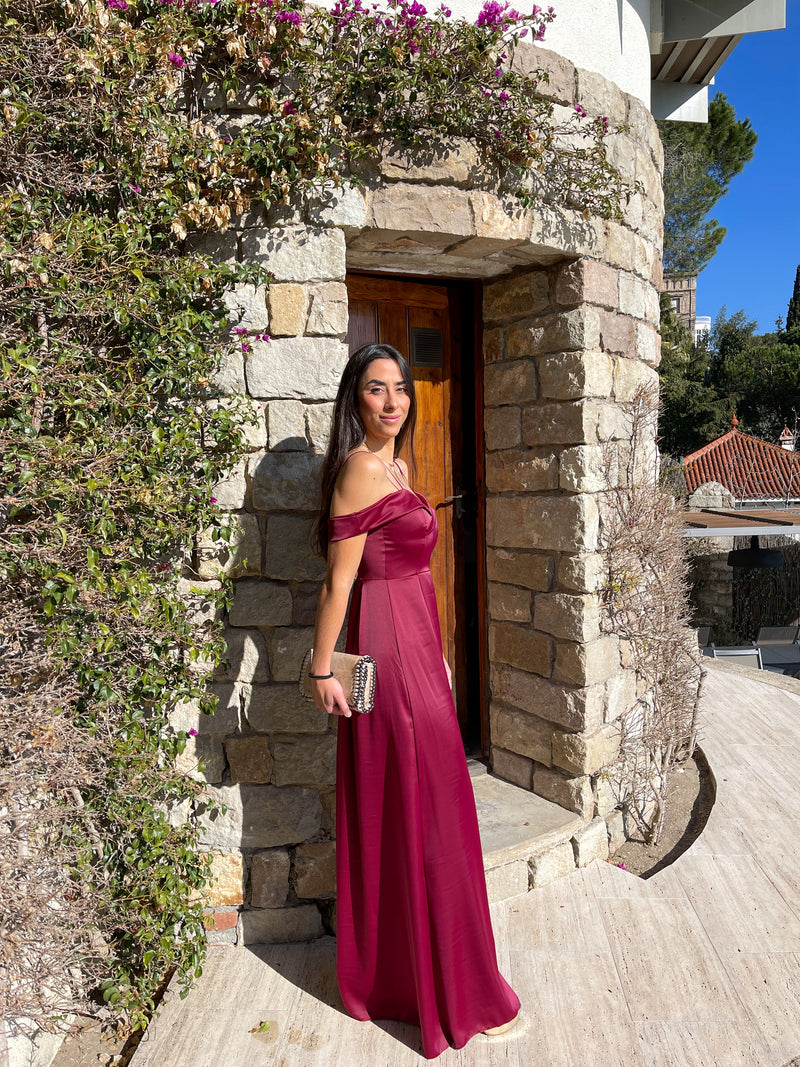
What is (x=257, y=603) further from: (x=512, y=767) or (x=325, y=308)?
(x=512, y=767)

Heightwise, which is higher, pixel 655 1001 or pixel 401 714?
pixel 401 714

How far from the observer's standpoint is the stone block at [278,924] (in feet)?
8.62

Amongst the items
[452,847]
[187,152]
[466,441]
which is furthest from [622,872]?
[187,152]

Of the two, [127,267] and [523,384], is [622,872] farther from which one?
[127,267]

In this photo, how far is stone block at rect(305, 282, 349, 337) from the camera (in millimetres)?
2506

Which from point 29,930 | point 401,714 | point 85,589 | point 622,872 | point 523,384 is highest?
point 523,384

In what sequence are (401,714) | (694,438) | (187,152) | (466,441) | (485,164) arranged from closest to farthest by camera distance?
(401,714), (187,152), (485,164), (466,441), (694,438)

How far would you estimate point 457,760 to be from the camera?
7.08 feet

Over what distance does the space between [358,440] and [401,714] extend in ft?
2.72

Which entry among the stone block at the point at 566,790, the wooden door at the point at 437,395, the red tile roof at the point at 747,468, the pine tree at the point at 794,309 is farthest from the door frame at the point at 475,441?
the pine tree at the point at 794,309

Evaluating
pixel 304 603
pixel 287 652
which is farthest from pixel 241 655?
pixel 304 603

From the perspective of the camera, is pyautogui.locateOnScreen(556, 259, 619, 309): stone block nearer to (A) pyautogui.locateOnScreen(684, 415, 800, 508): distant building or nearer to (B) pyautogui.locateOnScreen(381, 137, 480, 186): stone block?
(B) pyautogui.locateOnScreen(381, 137, 480, 186): stone block

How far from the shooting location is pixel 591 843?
3.12 m

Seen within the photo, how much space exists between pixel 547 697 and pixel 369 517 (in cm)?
166
